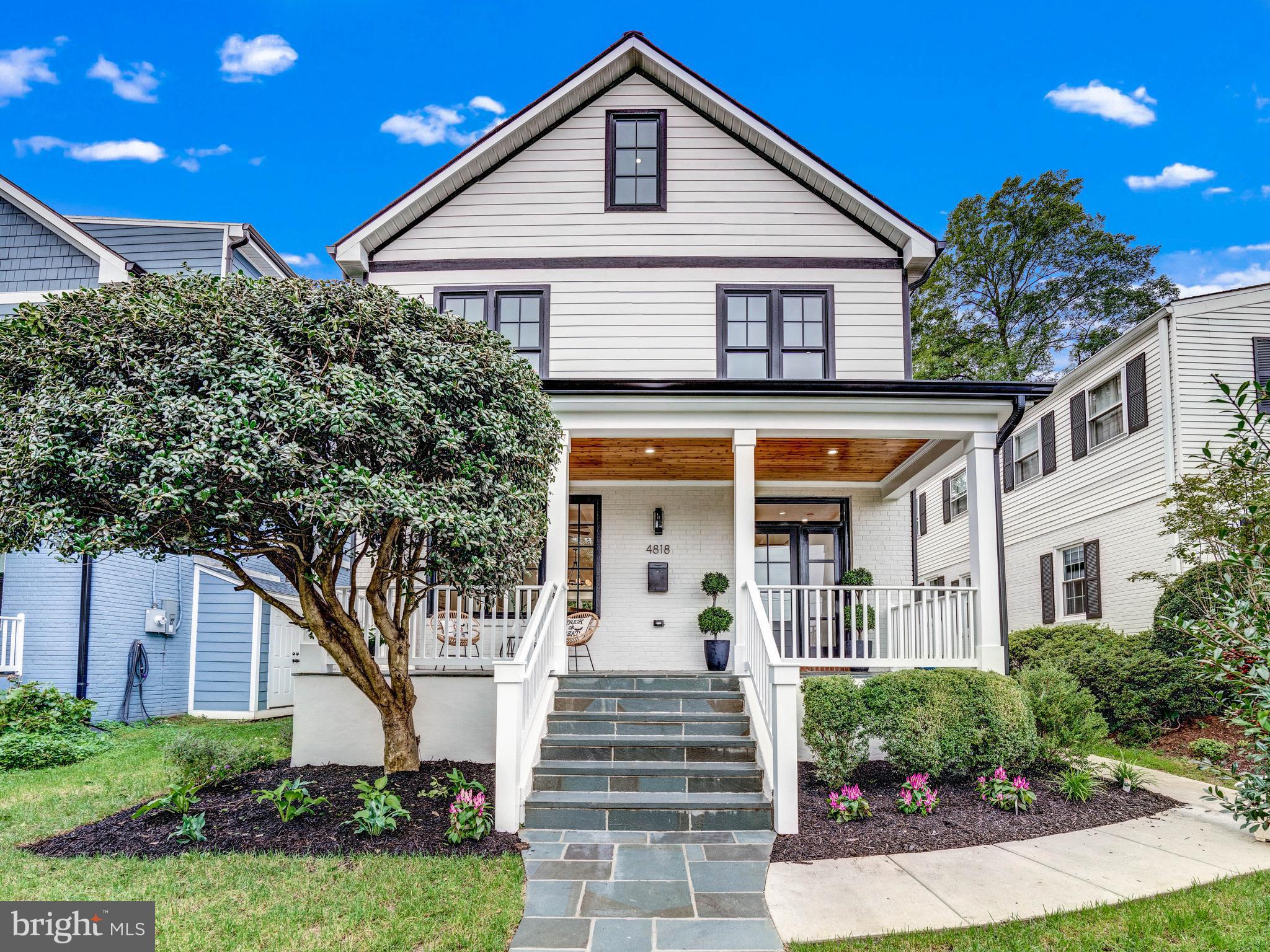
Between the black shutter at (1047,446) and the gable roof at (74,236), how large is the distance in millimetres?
15332

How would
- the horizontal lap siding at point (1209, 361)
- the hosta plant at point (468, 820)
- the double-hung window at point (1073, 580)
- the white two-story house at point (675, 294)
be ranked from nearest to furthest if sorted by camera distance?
the hosta plant at point (468, 820) → the white two-story house at point (675, 294) → the horizontal lap siding at point (1209, 361) → the double-hung window at point (1073, 580)

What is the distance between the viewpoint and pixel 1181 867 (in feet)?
16.4

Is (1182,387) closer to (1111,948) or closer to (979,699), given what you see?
(979,699)

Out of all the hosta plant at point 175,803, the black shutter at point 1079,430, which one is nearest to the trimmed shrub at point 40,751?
the hosta plant at point 175,803

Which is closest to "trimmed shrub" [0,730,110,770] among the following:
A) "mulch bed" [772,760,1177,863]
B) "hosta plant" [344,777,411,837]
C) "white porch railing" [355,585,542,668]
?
"white porch railing" [355,585,542,668]

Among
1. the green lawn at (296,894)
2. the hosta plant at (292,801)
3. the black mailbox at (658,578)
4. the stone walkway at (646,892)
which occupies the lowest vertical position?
the stone walkway at (646,892)

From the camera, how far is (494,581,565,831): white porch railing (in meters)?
5.77

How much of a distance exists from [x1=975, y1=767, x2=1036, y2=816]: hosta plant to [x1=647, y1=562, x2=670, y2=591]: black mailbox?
4.61m

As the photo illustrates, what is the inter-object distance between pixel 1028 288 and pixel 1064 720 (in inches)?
788

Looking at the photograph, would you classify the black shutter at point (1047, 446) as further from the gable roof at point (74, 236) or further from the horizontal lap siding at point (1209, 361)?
the gable roof at point (74, 236)

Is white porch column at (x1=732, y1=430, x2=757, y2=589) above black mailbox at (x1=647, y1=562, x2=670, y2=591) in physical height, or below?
above

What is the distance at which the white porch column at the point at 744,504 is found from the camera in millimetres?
8117

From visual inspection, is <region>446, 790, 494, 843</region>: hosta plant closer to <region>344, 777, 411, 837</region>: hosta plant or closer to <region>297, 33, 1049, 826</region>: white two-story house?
<region>344, 777, 411, 837</region>: hosta plant

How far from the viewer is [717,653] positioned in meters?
9.74
